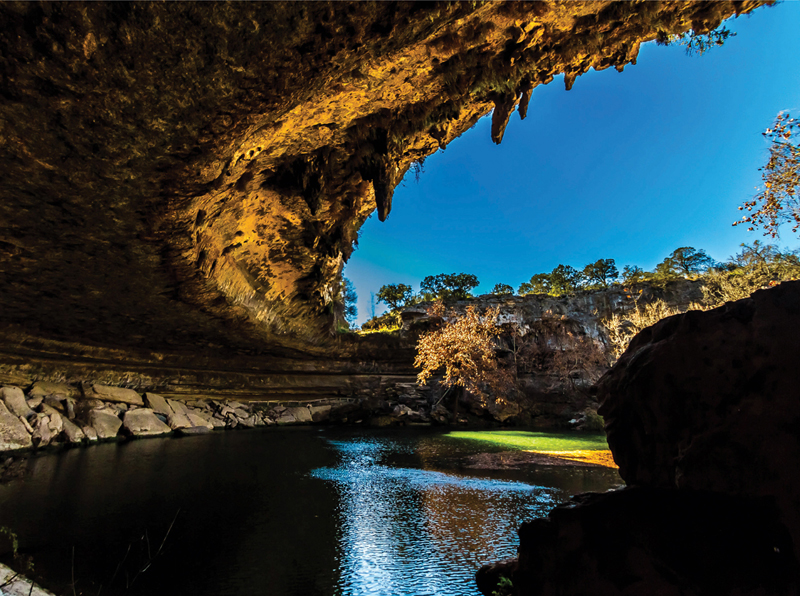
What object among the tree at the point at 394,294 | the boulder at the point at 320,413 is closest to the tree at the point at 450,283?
the tree at the point at 394,294

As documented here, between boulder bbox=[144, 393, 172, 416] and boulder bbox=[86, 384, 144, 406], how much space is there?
0.28 m

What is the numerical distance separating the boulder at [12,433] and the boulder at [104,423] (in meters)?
2.23

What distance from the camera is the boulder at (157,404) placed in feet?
52.3

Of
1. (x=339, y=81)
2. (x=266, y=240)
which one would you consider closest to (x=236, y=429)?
(x=266, y=240)

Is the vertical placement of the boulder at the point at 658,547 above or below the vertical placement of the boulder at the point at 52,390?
above

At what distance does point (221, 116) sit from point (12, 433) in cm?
1218

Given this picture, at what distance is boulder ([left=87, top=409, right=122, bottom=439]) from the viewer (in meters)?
12.7

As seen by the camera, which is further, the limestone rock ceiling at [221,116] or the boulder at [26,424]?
the boulder at [26,424]

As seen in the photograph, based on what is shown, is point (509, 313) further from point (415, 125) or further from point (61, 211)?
point (61, 211)

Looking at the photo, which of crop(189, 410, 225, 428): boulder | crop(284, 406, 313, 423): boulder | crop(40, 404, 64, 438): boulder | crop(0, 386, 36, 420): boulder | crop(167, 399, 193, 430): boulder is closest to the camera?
crop(0, 386, 36, 420): boulder

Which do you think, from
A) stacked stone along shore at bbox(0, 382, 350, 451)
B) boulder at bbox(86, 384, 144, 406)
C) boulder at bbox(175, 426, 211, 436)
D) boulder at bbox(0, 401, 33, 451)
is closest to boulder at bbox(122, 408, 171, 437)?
stacked stone along shore at bbox(0, 382, 350, 451)

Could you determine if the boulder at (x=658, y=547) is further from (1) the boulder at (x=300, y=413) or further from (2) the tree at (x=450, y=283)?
(2) the tree at (x=450, y=283)

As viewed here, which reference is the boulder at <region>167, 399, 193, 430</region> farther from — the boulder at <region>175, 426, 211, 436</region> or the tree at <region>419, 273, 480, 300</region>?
the tree at <region>419, 273, 480, 300</region>

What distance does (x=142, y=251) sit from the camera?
831 cm
